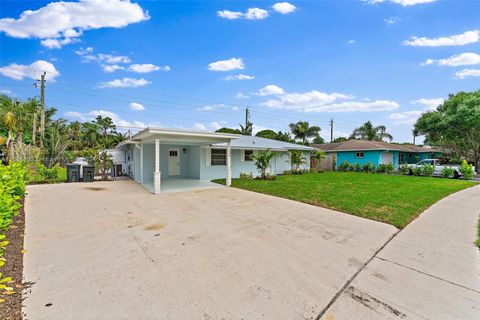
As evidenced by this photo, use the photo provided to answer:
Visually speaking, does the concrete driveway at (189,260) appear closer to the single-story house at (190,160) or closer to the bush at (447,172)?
the single-story house at (190,160)

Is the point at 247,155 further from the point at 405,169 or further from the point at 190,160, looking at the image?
the point at 405,169

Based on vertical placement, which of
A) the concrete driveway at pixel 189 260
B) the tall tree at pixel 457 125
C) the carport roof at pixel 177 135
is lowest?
the concrete driveway at pixel 189 260

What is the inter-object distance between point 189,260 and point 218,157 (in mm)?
11103

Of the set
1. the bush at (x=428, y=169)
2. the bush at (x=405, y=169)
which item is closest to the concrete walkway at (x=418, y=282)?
the bush at (x=428, y=169)

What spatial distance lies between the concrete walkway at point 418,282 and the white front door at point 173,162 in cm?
1275

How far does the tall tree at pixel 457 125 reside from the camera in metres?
18.5

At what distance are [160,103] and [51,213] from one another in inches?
941

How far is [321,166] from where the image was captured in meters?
23.3

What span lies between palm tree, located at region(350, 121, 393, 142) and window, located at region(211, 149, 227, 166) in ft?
99.5

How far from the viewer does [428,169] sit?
18.1m

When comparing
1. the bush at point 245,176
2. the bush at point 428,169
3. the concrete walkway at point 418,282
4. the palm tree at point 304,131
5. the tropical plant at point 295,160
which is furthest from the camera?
the palm tree at point 304,131

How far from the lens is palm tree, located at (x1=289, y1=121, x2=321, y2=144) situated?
32219mm

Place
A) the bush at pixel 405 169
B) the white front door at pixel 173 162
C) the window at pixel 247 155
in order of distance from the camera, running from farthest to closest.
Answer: the bush at pixel 405 169 → the window at pixel 247 155 → the white front door at pixel 173 162

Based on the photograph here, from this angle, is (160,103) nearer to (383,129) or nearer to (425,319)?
(425,319)
